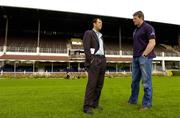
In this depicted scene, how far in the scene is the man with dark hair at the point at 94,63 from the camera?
5.29 metres

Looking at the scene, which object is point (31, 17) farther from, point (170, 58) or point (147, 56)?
point (147, 56)

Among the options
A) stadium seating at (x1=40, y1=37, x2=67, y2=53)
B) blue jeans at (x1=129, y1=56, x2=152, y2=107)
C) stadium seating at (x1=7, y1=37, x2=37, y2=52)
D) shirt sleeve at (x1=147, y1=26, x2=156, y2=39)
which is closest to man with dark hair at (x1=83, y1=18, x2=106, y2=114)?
blue jeans at (x1=129, y1=56, x2=152, y2=107)

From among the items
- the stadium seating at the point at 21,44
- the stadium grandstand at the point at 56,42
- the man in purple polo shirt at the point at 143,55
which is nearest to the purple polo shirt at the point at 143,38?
the man in purple polo shirt at the point at 143,55

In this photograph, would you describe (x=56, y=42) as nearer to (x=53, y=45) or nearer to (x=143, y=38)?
(x=53, y=45)

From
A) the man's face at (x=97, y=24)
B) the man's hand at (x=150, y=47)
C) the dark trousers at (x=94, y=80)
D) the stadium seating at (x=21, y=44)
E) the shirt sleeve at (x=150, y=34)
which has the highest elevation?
the stadium seating at (x=21, y=44)

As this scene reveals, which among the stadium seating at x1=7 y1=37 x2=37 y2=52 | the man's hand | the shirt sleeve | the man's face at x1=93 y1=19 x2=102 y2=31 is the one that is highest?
the stadium seating at x1=7 y1=37 x2=37 y2=52

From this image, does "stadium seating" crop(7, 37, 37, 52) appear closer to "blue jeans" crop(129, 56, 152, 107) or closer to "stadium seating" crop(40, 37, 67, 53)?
"stadium seating" crop(40, 37, 67, 53)

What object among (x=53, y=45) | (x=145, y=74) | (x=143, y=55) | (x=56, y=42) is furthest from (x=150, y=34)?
(x=56, y=42)

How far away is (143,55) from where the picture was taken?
5492mm

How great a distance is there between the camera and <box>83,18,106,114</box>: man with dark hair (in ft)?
17.4

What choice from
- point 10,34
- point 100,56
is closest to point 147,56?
point 100,56

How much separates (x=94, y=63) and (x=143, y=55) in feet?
3.12

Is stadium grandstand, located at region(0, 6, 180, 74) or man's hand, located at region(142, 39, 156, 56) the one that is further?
stadium grandstand, located at region(0, 6, 180, 74)

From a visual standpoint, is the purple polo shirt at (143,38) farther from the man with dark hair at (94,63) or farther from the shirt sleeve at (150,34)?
the man with dark hair at (94,63)
